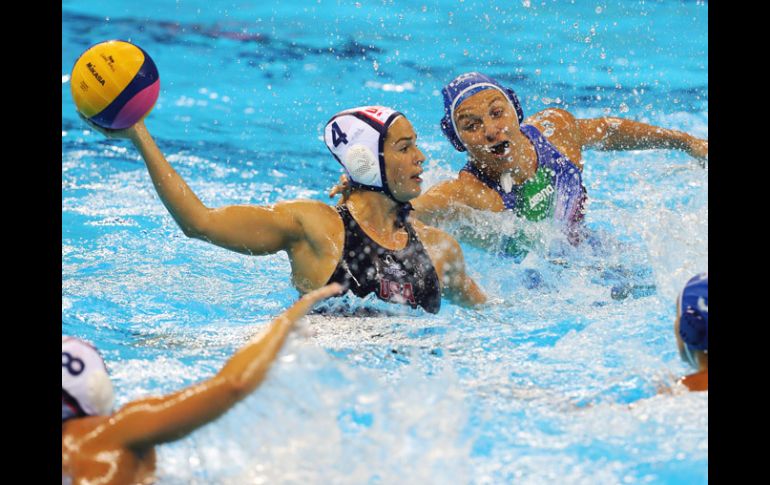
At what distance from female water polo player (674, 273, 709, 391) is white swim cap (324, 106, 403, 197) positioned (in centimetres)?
167

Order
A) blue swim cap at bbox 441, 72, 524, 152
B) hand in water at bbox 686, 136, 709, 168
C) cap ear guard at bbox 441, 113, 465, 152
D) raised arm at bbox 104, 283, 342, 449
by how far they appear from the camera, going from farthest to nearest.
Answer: hand in water at bbox 686, 136, 709, 168
cap ear guard at bbox 441, 113, 465, 152
blue swim cap at bbox 441, 72, 524, 152
raised arm at bbox 104, 283, 342, 449

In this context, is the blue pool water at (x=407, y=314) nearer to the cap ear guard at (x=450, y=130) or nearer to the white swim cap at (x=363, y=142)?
the cap ear guard at (x=450, y=130)

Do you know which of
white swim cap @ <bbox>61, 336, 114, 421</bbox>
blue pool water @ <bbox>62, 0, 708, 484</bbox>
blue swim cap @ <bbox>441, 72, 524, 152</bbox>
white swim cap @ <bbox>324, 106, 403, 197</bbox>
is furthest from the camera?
blue swim cap @ <bbox>441, 72, 524, 152</bbox>

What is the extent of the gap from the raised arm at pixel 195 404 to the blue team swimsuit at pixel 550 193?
301 cm

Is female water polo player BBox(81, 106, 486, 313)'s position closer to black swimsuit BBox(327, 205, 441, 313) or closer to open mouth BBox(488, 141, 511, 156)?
black swimsuit BBox(327, 205, 441, 313)

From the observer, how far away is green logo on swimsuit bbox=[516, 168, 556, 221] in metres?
5.20

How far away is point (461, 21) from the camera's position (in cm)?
866

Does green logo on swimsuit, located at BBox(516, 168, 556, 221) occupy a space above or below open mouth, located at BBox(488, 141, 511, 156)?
below

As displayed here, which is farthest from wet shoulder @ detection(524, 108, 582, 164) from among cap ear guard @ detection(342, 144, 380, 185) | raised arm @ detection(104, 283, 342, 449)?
raised arm @ detection(104, 283, 342, 449)

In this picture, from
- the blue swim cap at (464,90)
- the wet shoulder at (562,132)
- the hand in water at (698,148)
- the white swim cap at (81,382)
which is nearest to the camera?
the white swim cap at (81,382)

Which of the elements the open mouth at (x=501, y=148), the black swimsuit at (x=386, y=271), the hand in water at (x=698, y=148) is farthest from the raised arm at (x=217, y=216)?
the hand in water at (x=698, y=148)

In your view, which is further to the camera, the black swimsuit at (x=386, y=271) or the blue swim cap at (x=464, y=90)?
the blue swim cap at (x=464, y=90)

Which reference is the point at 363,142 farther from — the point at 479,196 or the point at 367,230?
the point at 479,196

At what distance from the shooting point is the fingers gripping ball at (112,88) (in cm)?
361
